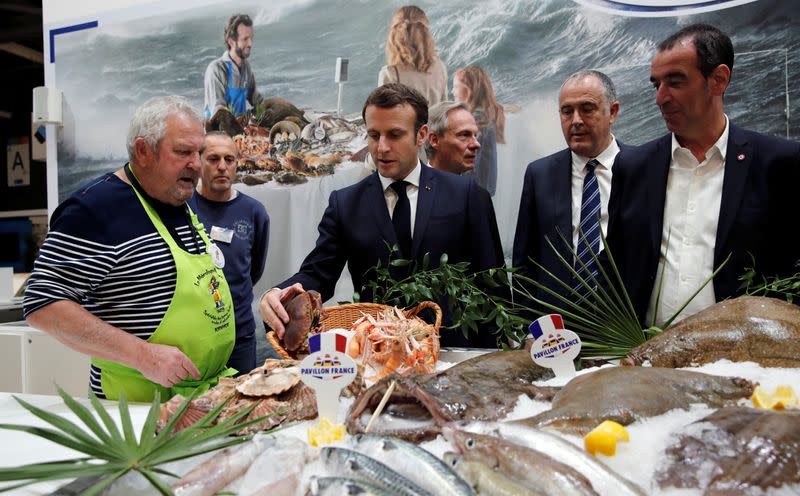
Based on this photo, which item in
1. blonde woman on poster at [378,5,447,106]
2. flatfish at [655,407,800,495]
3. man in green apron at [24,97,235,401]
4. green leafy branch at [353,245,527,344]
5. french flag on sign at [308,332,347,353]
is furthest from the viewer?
blonde woman on poster at [378,5,447,106]

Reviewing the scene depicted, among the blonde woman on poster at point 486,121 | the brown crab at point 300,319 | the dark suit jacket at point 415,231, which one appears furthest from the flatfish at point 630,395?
the blonde woman on poster at point 486,121

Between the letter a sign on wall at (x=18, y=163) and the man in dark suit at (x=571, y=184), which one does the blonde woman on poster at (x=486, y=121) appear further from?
the letter a sign on wall at (x=18, y=163)

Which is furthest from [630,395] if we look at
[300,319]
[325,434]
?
[300,319]

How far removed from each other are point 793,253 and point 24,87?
10.7 m

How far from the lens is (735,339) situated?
1.73m

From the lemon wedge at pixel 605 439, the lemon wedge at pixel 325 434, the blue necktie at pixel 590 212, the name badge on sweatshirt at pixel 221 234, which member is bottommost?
the lemon wedge at pixel 325 434

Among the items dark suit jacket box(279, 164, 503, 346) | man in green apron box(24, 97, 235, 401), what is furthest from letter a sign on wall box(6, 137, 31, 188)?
man in green apron box(24, 97, 235, 401)

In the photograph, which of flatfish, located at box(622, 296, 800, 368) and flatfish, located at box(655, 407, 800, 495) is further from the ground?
flatfish, located at box(622, 296, 800, 368)

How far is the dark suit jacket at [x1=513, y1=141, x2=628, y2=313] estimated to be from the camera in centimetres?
293

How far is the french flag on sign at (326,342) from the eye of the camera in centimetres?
151

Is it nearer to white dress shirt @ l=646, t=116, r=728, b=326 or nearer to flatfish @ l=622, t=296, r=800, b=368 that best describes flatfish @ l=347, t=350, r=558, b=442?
flatfish @ l=622, t=296, r=800, b=368

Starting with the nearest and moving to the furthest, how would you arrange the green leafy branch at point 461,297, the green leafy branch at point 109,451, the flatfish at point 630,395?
the green leafy branch at point 109,451, the flatfish at point 630,395, the green leafy branch at point 461,297

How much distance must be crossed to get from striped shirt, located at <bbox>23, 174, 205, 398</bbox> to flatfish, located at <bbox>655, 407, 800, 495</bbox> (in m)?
1.85

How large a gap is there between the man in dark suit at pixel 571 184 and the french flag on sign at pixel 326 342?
1520 millimetres
